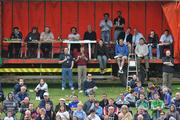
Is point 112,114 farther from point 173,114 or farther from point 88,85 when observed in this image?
point 88,85

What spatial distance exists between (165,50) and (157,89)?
481 cm

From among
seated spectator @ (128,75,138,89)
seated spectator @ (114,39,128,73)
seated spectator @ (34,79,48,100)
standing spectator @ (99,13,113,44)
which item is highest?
standing spectator @ (99,13,113,44)

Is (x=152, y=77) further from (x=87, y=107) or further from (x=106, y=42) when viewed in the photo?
(x=87, y=107)

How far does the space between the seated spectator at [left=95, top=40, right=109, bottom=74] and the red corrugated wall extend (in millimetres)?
2737

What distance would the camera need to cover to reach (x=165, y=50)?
32.8m

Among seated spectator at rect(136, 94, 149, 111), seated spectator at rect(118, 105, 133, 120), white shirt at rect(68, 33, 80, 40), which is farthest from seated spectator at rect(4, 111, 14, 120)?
white shirt at rect(68, 33, 80, 40)

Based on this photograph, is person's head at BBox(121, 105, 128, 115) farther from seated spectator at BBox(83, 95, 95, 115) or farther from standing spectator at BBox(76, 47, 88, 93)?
standing spectator at BBox(76, 47, 88, 93)

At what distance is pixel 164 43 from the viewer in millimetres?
32625

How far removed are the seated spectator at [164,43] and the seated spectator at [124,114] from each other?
847cm

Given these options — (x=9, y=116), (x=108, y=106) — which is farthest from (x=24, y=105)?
(x=108, y=106)

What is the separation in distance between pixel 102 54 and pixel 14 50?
12.1ft

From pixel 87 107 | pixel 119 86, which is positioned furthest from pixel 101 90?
pixel 87 107

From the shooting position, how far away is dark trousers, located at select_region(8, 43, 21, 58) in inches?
1299

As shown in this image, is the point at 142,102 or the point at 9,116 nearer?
the point at 9,116
